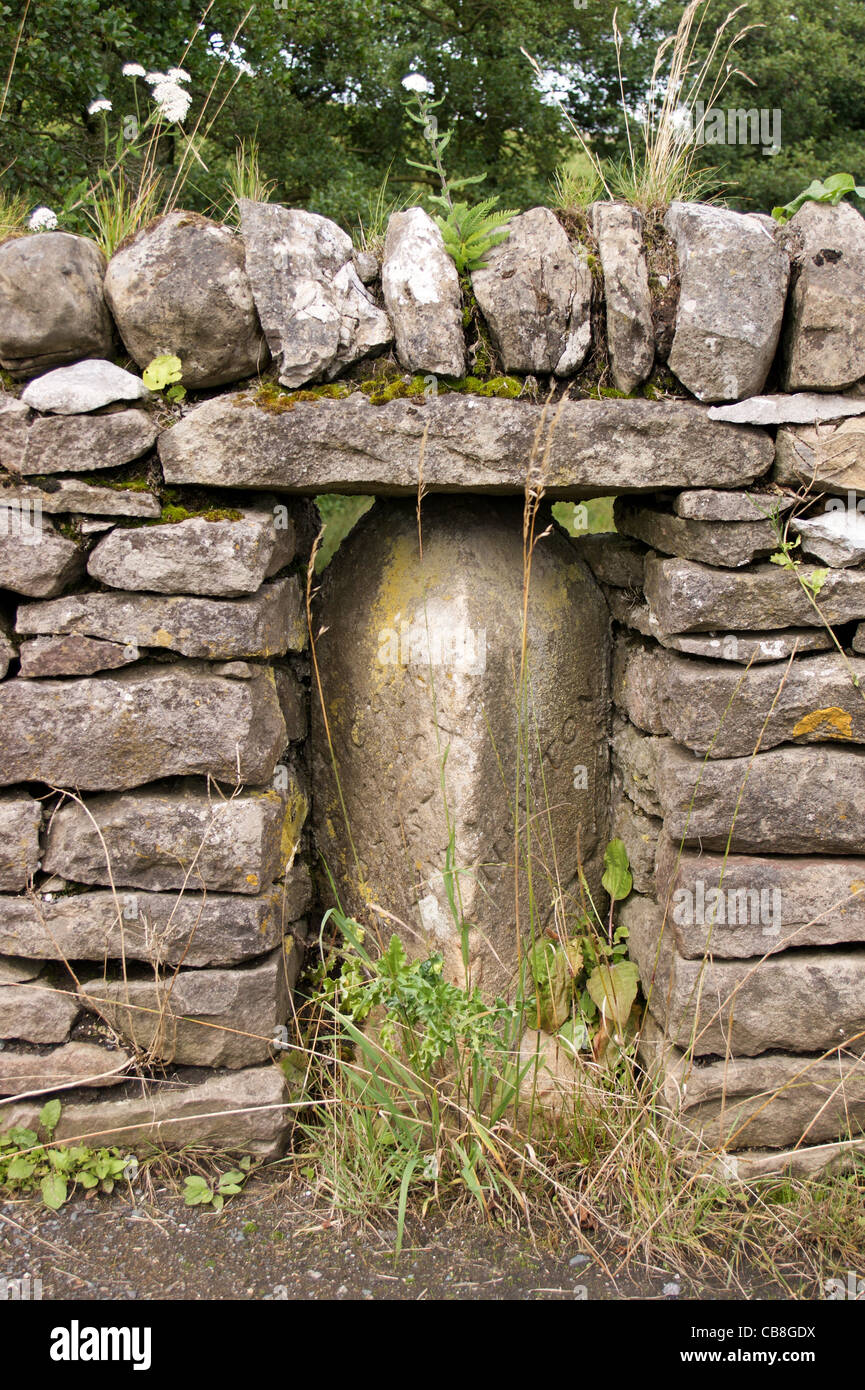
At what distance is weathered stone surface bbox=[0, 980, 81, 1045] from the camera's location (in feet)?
8.25

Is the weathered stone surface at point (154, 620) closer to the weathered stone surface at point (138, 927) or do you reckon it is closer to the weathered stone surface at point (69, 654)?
the weathered stone surface at point (69, 654)

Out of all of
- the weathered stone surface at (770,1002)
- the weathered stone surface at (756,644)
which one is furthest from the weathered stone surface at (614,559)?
the weathered stone surface at (770,1002)

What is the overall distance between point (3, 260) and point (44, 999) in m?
1.74

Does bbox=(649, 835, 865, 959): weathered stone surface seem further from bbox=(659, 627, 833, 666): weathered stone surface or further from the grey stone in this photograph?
the grey stone

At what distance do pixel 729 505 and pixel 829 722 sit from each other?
57cm

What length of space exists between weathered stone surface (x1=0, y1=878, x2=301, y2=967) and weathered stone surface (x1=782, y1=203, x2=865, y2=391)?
1.85 metres

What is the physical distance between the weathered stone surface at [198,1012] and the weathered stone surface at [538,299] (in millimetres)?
1629

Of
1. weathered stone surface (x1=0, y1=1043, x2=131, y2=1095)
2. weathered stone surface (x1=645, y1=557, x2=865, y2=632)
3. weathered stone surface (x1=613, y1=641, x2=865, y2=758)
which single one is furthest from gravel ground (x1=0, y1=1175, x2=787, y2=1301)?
weathered stone surface (x1=645, y1=557, x2=865, y2=632)

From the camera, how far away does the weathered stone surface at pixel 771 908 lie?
2.47 m

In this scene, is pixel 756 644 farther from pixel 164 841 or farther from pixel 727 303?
pixel 164 841

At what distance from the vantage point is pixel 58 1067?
8.25 ft

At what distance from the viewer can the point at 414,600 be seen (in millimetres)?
2754

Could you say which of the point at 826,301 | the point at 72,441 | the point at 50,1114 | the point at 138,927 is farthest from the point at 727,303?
the point at 50,1114

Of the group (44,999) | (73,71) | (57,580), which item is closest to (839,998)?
(44,999)
